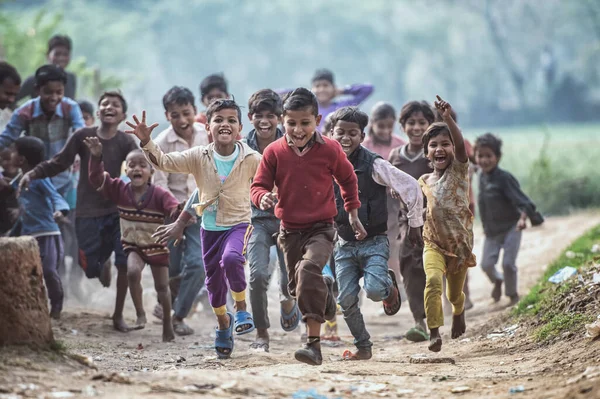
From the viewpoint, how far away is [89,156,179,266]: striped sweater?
26.8ft

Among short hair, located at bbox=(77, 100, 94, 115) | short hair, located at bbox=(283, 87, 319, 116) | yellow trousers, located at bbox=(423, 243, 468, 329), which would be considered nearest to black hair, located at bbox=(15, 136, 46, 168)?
short hair, located at bbox=(77, 100, 94, 115)

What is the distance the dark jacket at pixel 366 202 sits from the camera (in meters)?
6.80

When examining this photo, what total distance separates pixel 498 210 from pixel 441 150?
3261 mm

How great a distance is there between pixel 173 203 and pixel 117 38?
A: 3794cm

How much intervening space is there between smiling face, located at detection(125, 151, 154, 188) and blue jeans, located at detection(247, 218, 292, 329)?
1.26 metres

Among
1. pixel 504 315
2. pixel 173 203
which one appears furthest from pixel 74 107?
pixel 504 315

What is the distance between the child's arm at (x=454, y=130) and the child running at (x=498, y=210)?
3048mm

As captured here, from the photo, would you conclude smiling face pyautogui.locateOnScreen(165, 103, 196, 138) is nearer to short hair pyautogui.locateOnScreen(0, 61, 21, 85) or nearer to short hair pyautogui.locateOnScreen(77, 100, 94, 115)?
short hair pyautogui.locateOnScreen(0, 61, 21, 85)

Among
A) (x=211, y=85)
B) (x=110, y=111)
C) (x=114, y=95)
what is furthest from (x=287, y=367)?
(x=211, y=85)

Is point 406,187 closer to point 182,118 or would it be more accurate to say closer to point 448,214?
point 448,214

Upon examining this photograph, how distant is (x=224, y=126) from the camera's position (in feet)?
22.7

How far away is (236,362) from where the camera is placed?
6.59 meters

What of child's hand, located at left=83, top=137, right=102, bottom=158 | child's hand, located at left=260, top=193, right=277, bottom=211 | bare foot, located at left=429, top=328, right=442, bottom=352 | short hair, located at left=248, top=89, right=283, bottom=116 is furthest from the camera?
child's hand, located at left=83, top=137, right=102, bottom=158

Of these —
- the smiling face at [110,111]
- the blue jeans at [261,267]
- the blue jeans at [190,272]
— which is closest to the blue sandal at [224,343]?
the blue jeans at [261,267]
